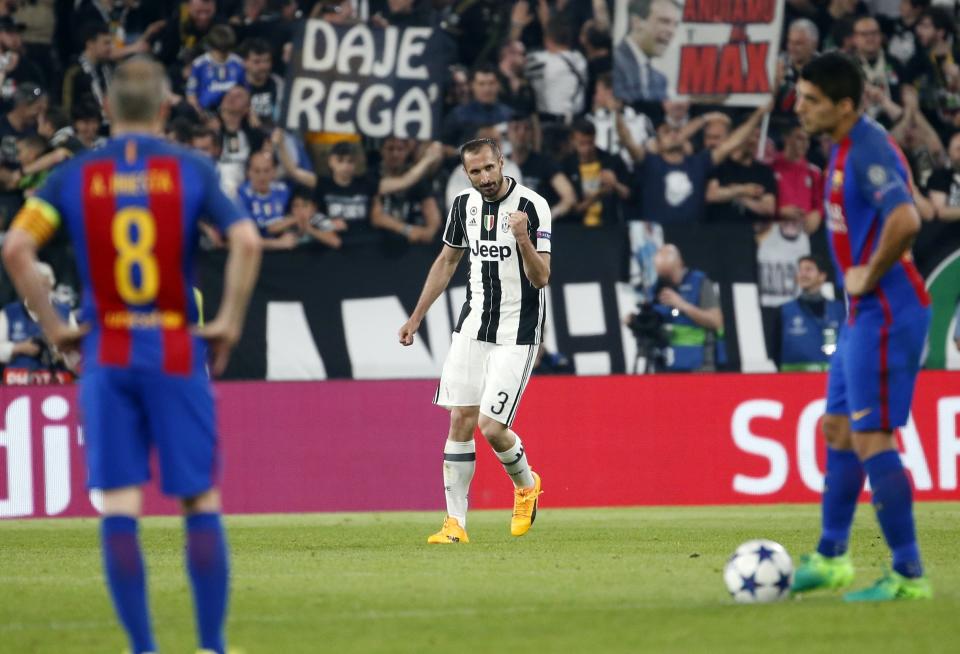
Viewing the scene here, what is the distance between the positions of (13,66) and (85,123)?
1123 millimetres

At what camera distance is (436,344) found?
15266mm

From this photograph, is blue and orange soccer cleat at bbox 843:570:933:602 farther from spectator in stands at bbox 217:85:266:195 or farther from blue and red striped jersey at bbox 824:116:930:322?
spectator in stands at bbox 217:85:266:195

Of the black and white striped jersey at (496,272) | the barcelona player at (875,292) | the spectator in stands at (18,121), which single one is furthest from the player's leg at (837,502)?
the spectator in stands at (18,121)

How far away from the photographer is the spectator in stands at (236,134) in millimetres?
15398

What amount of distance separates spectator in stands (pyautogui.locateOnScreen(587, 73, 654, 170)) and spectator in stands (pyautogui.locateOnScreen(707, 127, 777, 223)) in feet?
2.74

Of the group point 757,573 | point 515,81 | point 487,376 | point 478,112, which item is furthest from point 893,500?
point 515,81

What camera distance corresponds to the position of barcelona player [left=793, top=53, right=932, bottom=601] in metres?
6.54

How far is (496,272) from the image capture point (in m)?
10.1

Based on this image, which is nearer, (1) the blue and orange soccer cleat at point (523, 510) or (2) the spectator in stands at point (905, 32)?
(1) the blue and orange soccer cleat at point (523, 510)

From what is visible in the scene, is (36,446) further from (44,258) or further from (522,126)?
(522,126)

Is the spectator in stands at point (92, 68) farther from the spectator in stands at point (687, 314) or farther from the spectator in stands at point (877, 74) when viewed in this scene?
the spectator in stands at point (877, 74)

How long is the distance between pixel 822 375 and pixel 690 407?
3.90 feet

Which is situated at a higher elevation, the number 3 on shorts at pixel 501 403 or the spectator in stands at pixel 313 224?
the spectator in stands at pixel 313 224

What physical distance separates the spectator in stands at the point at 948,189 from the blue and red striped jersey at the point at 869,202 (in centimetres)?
956
